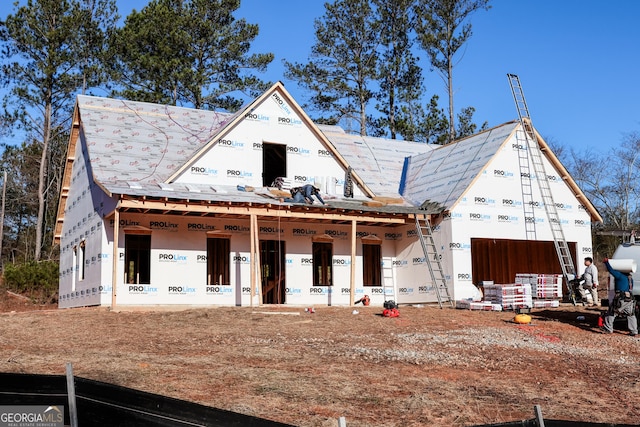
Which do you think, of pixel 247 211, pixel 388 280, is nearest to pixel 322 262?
pixel 388 280

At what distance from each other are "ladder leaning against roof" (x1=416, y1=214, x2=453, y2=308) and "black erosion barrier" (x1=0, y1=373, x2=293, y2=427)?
53.6 ft

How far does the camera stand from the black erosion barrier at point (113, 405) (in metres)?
6.07

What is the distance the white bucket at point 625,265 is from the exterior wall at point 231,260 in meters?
9.64

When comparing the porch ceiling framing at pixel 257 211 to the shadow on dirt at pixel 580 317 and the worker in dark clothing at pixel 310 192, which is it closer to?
the worker in dark clothing at pixel 310 192

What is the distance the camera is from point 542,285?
73.7 ft

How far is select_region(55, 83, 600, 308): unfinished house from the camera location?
21219 mm

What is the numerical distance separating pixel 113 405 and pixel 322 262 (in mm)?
18553

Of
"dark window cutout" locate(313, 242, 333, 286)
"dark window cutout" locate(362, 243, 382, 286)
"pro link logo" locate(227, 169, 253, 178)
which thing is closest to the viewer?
"pro link logo" locate(227, 169, 253, 178)

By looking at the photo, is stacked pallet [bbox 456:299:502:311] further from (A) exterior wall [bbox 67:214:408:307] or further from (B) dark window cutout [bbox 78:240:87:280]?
(B) dark window cutout [bbox 78:240:87:280]

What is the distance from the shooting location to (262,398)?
9.40 m

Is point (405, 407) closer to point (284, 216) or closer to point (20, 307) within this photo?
point (284, 216)

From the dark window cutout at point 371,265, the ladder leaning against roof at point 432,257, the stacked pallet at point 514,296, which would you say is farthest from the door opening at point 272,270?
the stacked pallet at point 514,296

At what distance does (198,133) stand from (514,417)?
59.0ft

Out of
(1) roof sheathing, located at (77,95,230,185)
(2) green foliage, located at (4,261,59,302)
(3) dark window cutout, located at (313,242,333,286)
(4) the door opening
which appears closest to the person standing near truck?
(3) dark window cutout, located at (313,242,333,286)
